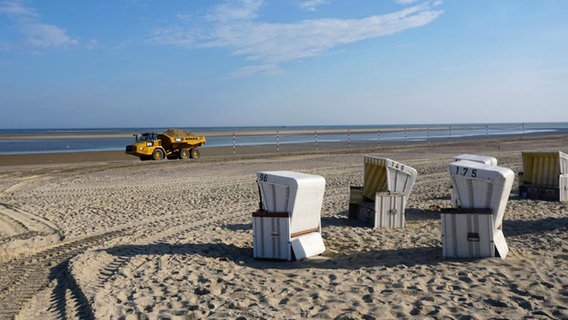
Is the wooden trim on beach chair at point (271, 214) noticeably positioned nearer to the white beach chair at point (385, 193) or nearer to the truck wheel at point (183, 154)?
the white beach chair at point (385, 193)

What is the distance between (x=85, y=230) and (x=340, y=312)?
6460mm

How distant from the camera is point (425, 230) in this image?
884cm

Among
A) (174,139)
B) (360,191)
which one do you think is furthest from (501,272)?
(174,139)

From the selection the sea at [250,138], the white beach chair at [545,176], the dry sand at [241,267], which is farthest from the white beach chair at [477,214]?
the sea at [250,138]

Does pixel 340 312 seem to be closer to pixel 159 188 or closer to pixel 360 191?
pixel 360 191

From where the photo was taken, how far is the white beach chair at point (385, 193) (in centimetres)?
917

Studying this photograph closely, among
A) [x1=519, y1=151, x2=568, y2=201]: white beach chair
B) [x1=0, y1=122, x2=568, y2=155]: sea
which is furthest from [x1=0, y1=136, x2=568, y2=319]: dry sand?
[x1=0, y1=122, x2=568, y2=155]: sea

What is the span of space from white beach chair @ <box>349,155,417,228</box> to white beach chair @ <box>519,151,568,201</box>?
A: 162 inches

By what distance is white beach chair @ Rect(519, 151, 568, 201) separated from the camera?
11297mm

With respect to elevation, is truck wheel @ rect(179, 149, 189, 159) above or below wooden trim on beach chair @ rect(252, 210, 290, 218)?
below

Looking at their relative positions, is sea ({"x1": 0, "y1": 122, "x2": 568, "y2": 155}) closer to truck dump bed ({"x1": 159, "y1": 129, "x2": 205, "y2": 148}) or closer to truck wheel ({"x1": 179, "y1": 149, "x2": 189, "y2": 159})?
truck dump bed ({"x1": 159, "y1": 129, "x2": 205, "y2": 148})

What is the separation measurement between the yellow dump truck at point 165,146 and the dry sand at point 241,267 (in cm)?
1231

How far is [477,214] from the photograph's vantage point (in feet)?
21.8

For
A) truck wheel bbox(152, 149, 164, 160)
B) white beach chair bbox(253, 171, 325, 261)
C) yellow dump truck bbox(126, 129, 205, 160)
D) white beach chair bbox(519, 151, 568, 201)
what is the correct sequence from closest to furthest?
white beach chair bbox(253, 171, 325, 261), white beach chair bbox(519, 151, 568, 201), yellow dump truck bbox(126, 129, 205, 160), truck wheel bbox(152, 149, 164, 160)
